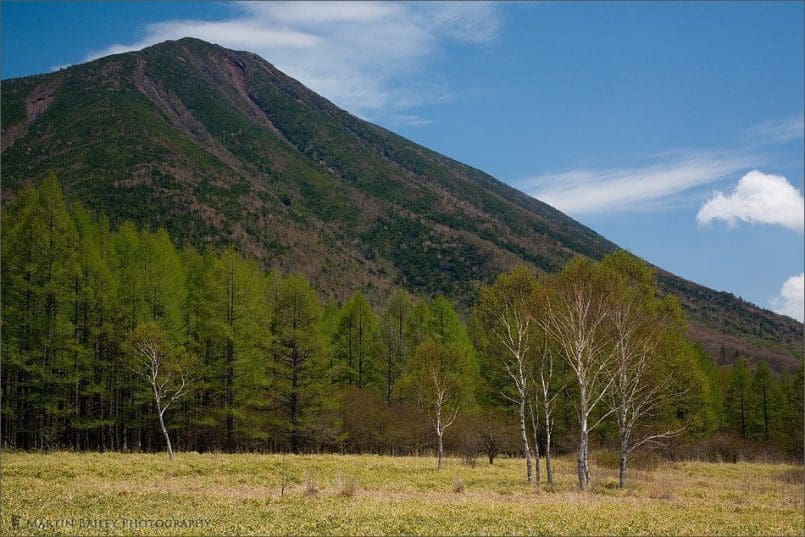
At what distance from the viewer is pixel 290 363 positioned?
43.5 m

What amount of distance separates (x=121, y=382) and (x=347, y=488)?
2568 cm

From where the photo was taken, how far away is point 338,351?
55.4 metres

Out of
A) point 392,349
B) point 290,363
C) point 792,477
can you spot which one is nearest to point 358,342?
point 392,349

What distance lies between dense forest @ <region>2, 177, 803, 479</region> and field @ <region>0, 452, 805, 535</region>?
14.7ft

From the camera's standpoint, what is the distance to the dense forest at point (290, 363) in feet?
99.0

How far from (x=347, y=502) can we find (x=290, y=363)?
26.8 meters

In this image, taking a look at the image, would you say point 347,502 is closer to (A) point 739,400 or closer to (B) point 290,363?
(B) point 290,363

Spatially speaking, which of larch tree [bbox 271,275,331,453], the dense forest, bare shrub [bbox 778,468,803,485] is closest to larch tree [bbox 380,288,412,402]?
the dense forest

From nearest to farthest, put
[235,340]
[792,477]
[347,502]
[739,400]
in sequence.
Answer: [347,502] < [792,477] < [235,340] < [739,400]

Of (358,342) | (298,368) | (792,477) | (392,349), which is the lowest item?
(792,477)

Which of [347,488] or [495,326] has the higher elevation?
[495,326]

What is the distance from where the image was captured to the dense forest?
30188 mm

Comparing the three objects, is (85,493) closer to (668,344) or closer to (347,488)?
(347,488)

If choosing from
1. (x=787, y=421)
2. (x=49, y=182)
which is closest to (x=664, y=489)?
(x=49, y=182)
